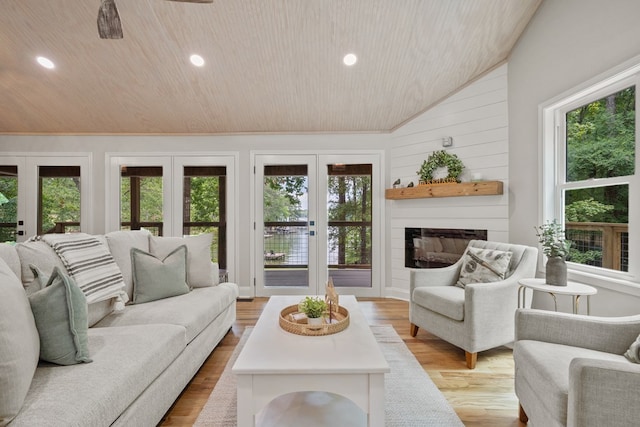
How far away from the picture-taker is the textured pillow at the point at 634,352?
133 cm

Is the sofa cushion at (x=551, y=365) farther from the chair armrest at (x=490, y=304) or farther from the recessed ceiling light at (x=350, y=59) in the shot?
the recessed ceiling light at (x=350, y=59)

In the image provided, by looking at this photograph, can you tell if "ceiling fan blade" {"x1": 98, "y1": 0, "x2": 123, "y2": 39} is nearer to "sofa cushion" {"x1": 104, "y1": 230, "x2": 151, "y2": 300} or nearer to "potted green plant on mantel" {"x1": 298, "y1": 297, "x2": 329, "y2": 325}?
"sofa cushion" {"x1": 104, "y1": 230, "x2": 151, "y2": 300}

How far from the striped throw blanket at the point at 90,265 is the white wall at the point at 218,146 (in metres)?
2.11

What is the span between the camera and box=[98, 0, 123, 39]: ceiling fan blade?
75.4 inches

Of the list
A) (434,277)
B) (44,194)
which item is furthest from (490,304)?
(44,194)

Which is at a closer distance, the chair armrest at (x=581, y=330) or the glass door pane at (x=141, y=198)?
the chair armrest at (x=581, y=330)

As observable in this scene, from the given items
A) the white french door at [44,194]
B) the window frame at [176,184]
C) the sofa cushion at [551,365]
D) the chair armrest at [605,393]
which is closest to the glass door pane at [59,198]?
the white french door at [44,194]

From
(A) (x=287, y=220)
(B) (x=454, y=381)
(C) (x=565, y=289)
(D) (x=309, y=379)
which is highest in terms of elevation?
(A) (x=287, y=220)

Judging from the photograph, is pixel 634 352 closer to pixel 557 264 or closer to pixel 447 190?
pixel 557 264

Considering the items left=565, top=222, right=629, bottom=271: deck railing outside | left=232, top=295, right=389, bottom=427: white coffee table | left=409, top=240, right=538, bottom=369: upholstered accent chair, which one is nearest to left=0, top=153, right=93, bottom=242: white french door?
left=232, top=295, right=389, bottom=427: white coffee table

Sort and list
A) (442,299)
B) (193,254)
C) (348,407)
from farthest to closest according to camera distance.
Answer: (193,254)
(442,299)
(348,407)

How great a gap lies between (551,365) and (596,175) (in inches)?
68.0

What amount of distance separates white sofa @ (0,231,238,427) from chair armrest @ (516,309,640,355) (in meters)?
1.94

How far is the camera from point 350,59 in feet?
9.98
